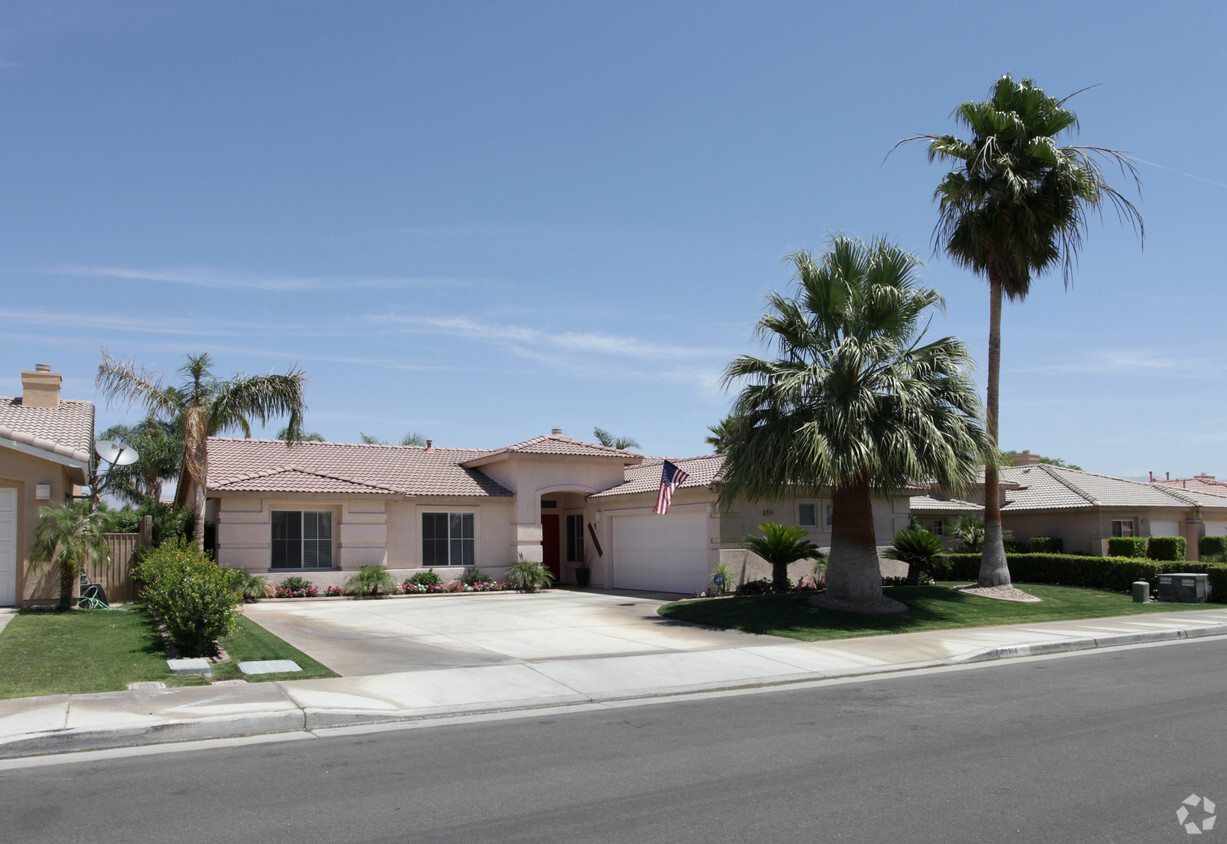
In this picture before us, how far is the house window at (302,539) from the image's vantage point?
24.9 metres

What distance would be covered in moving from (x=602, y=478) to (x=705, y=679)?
17510mm

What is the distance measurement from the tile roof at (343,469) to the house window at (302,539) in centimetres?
97

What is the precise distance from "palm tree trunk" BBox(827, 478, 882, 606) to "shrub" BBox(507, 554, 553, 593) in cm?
1111

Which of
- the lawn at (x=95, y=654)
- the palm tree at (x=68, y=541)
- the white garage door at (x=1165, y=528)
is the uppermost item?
the palm tree at (x=68, y=541)

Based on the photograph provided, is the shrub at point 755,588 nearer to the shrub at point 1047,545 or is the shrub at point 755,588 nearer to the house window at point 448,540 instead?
the house window at point 448,540

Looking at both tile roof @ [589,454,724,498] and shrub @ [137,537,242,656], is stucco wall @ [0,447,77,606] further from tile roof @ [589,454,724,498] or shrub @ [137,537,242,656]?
tile roof @ [589,454,724,498]

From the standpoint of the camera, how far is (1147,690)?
10.8 m

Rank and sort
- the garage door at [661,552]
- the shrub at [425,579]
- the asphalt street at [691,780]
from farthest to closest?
the shrub at [425,579], the garage door at [661,552], the asphalt street at [691,780]

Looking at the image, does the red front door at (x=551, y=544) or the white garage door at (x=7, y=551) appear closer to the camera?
the white garage door at (x=7, y=551)

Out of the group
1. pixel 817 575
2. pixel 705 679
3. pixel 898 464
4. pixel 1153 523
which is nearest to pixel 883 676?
pixel 705 679

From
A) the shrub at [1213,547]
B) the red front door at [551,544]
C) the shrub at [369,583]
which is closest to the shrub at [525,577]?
the shrub at [369,583]

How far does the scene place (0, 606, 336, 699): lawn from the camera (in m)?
10.2

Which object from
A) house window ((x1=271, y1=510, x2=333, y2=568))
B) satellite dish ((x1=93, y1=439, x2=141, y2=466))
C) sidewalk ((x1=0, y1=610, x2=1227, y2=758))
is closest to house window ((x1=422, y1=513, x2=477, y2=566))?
house window ((x1=271, y1=510, x2=333, y2=568))

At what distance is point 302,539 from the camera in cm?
2520
